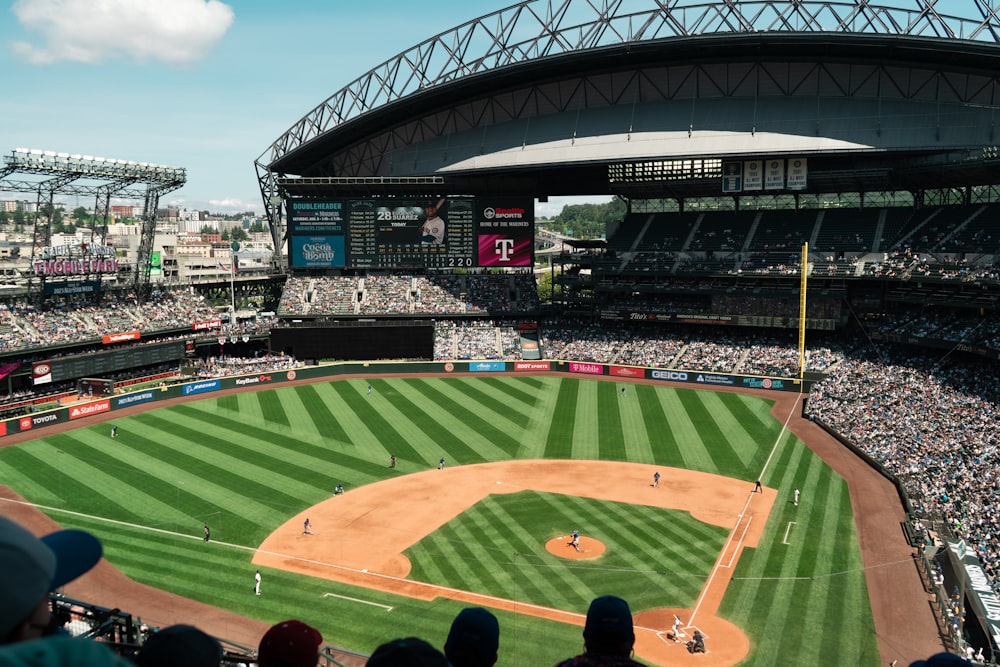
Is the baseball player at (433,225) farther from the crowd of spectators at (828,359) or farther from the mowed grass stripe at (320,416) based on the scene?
the mowed grass stripe at (320,416)

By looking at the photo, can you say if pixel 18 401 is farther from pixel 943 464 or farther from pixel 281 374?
pixel 943 464

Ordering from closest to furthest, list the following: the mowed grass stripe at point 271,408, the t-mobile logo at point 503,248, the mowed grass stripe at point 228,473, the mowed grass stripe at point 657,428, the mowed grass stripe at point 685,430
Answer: the mowed grass stripe at point 228,473 < the mowed grass stripe at point 685,430 < the mowed grass stripe at point 657,428 < the mowed grass stripe at point 271,408 < the t-mobile logo at point 503,248

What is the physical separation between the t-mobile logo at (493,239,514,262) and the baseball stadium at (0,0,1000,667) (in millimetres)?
236

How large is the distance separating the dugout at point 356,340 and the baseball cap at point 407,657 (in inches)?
2628

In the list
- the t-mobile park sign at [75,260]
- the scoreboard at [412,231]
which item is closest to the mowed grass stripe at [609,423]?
the scoreboard at [412,231]

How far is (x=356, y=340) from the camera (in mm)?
70062

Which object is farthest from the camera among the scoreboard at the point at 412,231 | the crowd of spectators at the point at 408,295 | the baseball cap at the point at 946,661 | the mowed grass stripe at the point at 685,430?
the scoreboard at the point at 412,231

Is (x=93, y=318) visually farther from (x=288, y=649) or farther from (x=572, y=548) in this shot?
(x=288, y=649)

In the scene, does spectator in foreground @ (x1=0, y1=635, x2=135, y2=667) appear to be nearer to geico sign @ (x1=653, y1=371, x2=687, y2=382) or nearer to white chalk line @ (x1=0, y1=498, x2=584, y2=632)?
white chalk line @ (x1=0, y1=498, x2=584, y2=632)

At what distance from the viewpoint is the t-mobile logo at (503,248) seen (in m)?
76.5

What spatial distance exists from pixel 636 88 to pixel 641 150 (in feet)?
22.8

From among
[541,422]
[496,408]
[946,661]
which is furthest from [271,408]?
[946,661]

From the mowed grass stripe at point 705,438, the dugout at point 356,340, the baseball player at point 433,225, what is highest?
the baseball player at point 433,225

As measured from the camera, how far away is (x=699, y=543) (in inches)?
1211
